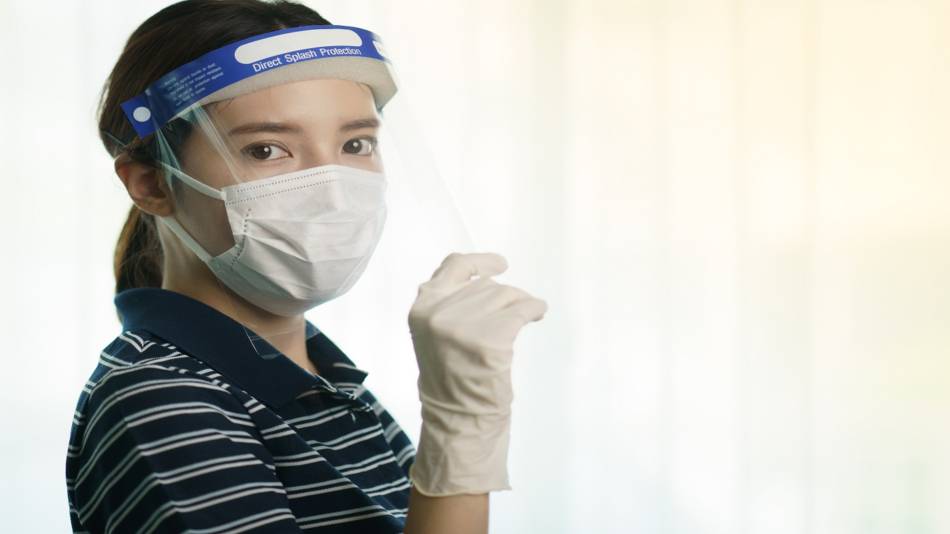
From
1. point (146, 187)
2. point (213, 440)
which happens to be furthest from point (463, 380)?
point (146, 187)

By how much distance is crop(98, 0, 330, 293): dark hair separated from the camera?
106cm

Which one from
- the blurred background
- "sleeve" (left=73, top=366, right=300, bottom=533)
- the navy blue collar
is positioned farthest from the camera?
the blurred background

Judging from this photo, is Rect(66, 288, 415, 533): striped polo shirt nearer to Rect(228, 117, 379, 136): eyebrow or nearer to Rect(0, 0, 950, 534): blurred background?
Rect(228, 117, 379, 136): eyebrow

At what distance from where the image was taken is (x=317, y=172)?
3.33 ft

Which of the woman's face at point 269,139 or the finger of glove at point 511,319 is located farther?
the woman's face at point 269,139

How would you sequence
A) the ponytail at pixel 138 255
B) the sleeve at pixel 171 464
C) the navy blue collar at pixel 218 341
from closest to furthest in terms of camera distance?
the sleeve at pixel 171 464
the navy blue collar at pixel 218 341
the ponytail at pixel 138 255

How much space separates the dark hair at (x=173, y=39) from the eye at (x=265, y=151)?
125 millimetres

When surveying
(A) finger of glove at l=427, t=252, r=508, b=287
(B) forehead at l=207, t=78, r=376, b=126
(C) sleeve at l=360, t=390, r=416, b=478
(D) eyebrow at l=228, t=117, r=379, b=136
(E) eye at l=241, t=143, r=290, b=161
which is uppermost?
(B) forehead at l=207, t=78, r=376, b=126

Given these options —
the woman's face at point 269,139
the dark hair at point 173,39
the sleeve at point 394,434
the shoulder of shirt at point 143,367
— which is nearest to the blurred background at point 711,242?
the sleeve at point 394,434

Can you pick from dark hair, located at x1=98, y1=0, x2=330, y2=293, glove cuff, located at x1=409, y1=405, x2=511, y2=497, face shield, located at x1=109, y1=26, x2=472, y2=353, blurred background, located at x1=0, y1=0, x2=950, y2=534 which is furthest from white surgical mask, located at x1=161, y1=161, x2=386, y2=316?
blurred background, located at x1=0, y1=0, x2=950, y2=534

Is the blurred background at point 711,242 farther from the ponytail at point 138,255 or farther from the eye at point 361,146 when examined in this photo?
the eye at point 361,146

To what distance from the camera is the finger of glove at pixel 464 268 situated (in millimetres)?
924

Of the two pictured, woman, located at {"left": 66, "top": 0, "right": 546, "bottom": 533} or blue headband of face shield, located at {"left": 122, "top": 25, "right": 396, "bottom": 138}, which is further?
blue headband of face shield, located at {"left": 122, "top": 25, "right": 396, "bottom": 138}

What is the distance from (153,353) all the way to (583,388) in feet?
5.79
